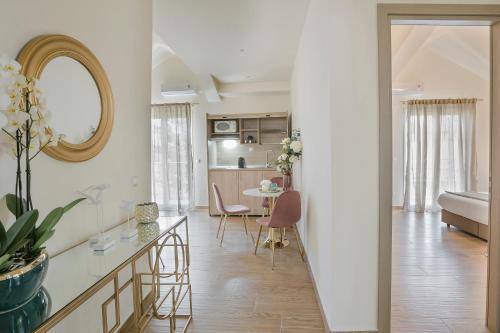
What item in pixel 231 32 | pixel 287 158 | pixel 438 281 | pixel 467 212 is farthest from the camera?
pixel 467 212

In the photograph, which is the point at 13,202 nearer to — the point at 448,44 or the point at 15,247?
the point at 15,247

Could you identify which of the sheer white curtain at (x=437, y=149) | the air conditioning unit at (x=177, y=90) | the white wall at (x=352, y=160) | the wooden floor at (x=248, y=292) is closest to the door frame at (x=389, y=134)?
the white wall at (x=352, y=160)

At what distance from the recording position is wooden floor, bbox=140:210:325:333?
205 centimetres

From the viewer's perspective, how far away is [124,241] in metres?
1.54

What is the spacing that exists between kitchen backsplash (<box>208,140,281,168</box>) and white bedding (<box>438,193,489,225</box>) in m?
3.22

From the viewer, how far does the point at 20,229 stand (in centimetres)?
84

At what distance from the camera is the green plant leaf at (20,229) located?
2.69ft

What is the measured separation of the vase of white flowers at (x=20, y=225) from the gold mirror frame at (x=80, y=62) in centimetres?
27

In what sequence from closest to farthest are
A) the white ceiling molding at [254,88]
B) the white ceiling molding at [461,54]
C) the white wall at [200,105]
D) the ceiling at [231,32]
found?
the ceiling at [231,32] → the white ceiling molding at [461,54] → the white ceiling molding at [254,88] → the white wall at [200,105]

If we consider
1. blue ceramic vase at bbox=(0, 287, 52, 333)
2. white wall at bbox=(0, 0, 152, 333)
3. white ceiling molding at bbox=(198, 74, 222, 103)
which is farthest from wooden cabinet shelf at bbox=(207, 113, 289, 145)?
blue ceramic vase at bbox=(0, 287, 52, 333)

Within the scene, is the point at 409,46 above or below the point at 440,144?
above

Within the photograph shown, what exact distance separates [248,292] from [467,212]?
3581 millimetres

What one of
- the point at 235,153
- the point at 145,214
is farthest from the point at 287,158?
the point at 235,153

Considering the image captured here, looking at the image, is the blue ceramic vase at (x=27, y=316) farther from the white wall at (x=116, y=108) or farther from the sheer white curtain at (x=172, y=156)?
the sheer white curtain at (x=172, y=156)
